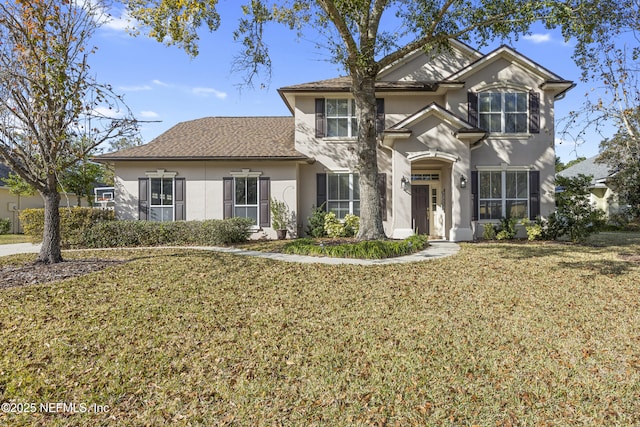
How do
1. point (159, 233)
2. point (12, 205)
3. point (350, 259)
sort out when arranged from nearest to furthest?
point (350, 259)
point (159, 233)
point (12, 205)

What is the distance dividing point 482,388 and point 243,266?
244 inches

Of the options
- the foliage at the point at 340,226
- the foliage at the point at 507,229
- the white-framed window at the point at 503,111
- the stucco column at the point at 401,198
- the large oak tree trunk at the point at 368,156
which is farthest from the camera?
the white-framed window at the point at 503,111

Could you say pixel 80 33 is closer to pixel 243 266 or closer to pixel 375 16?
pixel 243 266

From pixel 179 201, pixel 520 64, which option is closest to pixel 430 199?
pixel 520 64

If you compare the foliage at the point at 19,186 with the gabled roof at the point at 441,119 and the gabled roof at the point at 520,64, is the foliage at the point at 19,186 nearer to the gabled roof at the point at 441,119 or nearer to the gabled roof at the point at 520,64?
the gabled roof at the point at 441,119

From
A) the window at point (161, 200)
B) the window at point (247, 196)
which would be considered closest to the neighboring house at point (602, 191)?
the window at point (247, 196)

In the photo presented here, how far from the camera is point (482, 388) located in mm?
3600

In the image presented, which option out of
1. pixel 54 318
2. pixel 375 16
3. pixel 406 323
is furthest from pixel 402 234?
pixel 54 318

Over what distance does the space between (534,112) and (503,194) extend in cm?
372

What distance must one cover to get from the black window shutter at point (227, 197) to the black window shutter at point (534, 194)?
12677 millimetres

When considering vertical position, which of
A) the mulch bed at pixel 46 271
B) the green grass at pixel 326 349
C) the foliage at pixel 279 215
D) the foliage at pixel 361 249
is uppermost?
the foliage at pixel 279 215

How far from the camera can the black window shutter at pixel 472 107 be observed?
1471 centimetres

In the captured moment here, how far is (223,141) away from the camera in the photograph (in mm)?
16000

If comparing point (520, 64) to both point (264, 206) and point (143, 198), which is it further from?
point (143, 198)
